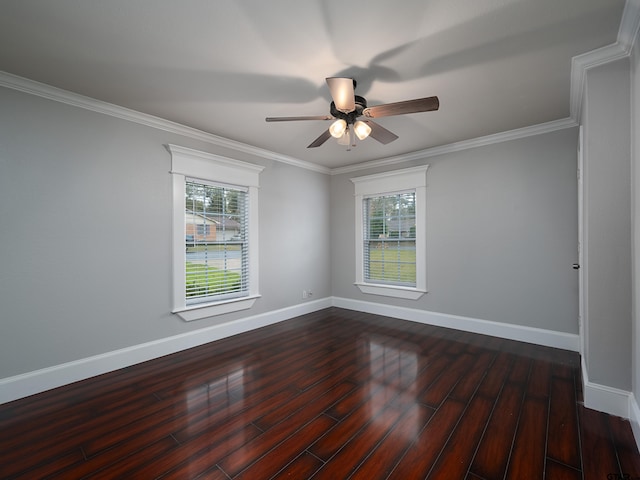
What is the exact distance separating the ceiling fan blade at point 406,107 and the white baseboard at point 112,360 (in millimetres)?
3040

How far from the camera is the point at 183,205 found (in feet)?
10.9

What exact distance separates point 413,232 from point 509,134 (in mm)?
1716

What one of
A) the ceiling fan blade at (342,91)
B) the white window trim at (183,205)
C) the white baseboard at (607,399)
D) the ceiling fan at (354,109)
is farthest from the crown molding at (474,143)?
the white baseboard at (607,399)

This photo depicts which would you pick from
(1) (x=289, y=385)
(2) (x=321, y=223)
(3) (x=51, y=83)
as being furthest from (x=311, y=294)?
(3) (x=51, y=83)

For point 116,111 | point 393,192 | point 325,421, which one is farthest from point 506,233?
point 116,111

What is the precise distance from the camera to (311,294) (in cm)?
497

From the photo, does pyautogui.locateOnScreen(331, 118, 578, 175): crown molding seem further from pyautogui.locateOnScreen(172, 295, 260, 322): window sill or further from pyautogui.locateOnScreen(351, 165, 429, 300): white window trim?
pyautogui.locateOnScreen(172, 295, 260, 322): window sill

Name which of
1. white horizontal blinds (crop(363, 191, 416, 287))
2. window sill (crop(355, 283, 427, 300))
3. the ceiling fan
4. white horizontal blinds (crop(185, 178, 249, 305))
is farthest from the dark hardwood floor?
the ceiling fan

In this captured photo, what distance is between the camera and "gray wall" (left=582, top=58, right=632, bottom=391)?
200 cm

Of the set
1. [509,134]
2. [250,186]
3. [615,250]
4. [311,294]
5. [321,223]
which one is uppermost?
[509,134]

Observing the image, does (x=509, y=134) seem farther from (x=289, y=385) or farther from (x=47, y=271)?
(x=47, y=271)

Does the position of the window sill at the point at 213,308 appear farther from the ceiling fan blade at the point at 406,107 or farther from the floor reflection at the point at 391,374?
the ceiling fan blade at the point at 406,107

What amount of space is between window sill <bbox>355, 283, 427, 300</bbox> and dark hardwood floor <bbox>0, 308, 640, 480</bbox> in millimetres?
1220

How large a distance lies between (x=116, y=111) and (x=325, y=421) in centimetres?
332
